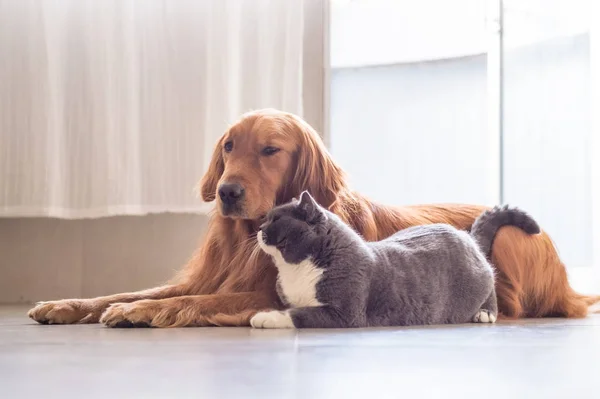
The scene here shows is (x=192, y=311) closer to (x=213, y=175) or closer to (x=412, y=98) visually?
(x=213, y=175)

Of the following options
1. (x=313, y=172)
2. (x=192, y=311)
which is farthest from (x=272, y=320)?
(x=313, y=172)

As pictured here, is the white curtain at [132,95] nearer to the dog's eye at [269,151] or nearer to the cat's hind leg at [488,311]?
the dog's eye at [269,151]

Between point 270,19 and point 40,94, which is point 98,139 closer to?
point 40,94

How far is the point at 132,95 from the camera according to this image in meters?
2.98

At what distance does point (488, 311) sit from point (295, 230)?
0.54m

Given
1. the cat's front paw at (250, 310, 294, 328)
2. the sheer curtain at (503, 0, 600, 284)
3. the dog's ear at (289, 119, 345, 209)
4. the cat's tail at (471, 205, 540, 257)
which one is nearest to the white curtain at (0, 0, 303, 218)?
the sheer curtain at (503, 0, 600, 284)

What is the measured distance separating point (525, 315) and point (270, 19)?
1429 millimetres

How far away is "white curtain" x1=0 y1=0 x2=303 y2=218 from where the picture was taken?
9.68ft

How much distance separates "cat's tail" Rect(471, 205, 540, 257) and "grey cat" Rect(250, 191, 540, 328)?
216 mm

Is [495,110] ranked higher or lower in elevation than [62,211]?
higher

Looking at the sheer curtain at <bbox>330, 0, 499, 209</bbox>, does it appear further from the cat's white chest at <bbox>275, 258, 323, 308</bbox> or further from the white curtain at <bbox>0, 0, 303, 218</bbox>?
the cat's white chest at <bbox>275, 258, 323, 308</bbox>

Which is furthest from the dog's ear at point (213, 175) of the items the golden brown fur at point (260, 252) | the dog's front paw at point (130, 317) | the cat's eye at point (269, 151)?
the dog's front paw at point (130, 317)

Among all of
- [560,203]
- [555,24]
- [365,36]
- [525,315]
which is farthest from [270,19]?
[525,315]

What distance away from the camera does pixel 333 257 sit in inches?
68.8
